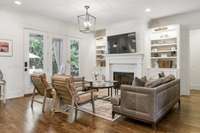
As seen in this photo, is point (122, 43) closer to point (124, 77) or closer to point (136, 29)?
point (136, 29)

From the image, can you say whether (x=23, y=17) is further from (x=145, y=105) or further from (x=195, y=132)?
(x=195, y=132)

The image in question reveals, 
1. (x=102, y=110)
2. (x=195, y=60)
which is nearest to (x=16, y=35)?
(x=102, y=110)

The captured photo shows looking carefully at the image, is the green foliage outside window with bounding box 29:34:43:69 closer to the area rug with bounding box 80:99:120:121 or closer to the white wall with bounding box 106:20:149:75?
the area rug with bounding box 80:99:120:121

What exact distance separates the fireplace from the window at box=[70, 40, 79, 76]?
6.03 ft

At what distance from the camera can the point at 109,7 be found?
506 cm

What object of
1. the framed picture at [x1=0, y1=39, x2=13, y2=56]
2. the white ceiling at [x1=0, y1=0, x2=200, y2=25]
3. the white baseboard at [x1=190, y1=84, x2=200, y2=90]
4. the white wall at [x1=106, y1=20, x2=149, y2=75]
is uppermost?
the white ceiling at [x1=0, y1=0, x2=200, y2=25]

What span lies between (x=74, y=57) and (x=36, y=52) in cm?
187

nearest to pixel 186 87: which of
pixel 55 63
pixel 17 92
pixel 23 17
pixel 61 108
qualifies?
pixel 61 108

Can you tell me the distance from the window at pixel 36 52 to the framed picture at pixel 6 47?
680 mm

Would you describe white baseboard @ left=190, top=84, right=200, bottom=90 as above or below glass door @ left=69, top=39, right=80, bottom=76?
→ below

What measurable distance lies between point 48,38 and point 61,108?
334cm

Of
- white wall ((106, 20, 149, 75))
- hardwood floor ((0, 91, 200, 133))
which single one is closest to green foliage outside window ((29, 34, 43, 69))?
hardwood floor ((0, 91, 200, 133))

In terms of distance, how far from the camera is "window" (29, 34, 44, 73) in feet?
19.2

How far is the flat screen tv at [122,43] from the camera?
Answer: 6.37 meters
